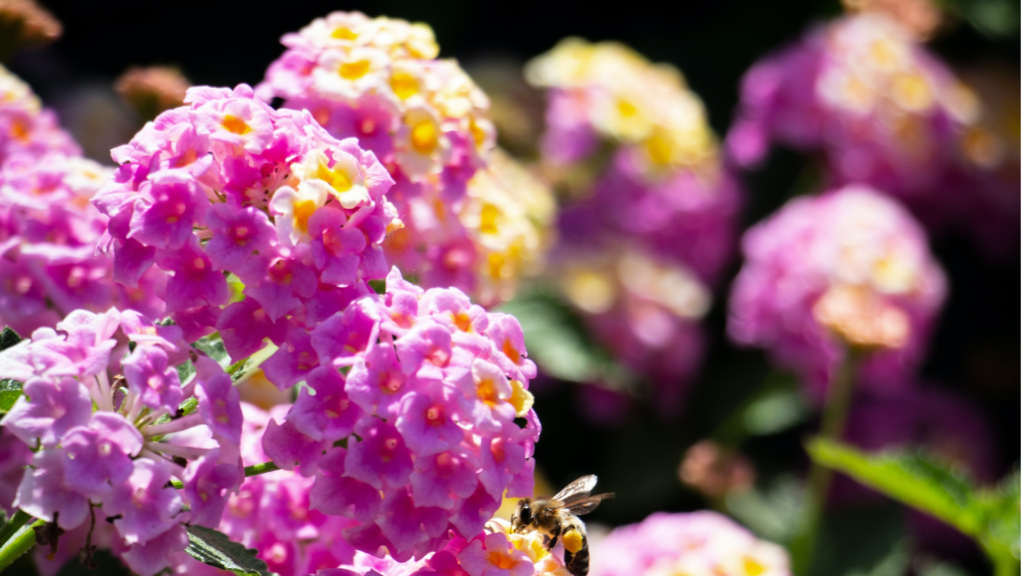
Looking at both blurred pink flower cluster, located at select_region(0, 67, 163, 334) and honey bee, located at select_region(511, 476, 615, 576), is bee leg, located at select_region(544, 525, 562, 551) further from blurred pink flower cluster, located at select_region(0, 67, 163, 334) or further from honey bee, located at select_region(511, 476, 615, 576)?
blurred pink flower cluster, located at select_region(0, 67, 163, 334)

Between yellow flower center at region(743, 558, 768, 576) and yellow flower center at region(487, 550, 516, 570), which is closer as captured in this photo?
yellow flower center at region(487, 550, 516, 570)

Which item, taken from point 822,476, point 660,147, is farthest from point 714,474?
point 660,147

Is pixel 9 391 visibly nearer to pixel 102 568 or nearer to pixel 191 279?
pixel 191 279

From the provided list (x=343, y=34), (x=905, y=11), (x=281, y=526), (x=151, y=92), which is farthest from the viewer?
(x=905, y=11)

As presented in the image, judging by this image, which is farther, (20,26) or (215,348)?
(20,26)

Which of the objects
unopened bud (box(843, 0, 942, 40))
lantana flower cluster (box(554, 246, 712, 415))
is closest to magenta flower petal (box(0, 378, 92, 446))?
lantana flower cluster (box(554, 246, 712, 415))
